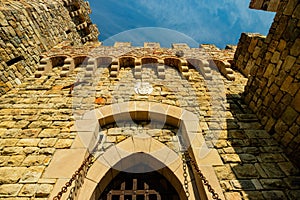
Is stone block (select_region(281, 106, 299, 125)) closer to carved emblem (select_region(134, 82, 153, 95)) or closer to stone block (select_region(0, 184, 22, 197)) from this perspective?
carved emblem (select_region(134, 82, 153, 95))

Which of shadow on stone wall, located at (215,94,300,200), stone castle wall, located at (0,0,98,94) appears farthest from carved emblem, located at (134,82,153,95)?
stone castle wall, located at (0,0,98,94)

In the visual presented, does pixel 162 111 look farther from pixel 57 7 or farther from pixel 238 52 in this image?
pixel 57 7

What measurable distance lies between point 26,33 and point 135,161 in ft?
17.0

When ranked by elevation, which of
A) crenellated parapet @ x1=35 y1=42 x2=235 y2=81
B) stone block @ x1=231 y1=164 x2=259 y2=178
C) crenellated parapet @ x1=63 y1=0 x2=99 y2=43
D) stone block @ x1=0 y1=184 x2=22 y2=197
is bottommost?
stone block @ x1=0 y1=184 x2=22 y2=197

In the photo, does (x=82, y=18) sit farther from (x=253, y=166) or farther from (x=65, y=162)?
(x=253, y=166)

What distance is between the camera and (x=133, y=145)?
357 cm

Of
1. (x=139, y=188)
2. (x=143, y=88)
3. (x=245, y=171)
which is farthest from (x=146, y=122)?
(x=245, y=171)

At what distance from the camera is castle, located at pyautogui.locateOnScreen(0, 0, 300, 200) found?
292 cm

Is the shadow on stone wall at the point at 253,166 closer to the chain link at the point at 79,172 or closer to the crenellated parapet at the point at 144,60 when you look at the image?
the crenellated parapet at the point at 144,60

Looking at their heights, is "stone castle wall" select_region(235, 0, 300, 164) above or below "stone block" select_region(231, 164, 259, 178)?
above

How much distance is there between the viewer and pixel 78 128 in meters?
3.62

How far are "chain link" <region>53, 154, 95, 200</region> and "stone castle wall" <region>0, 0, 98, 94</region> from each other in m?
3.13

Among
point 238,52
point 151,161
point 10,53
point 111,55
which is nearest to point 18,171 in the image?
point 151,161

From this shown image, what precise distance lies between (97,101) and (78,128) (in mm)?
899
